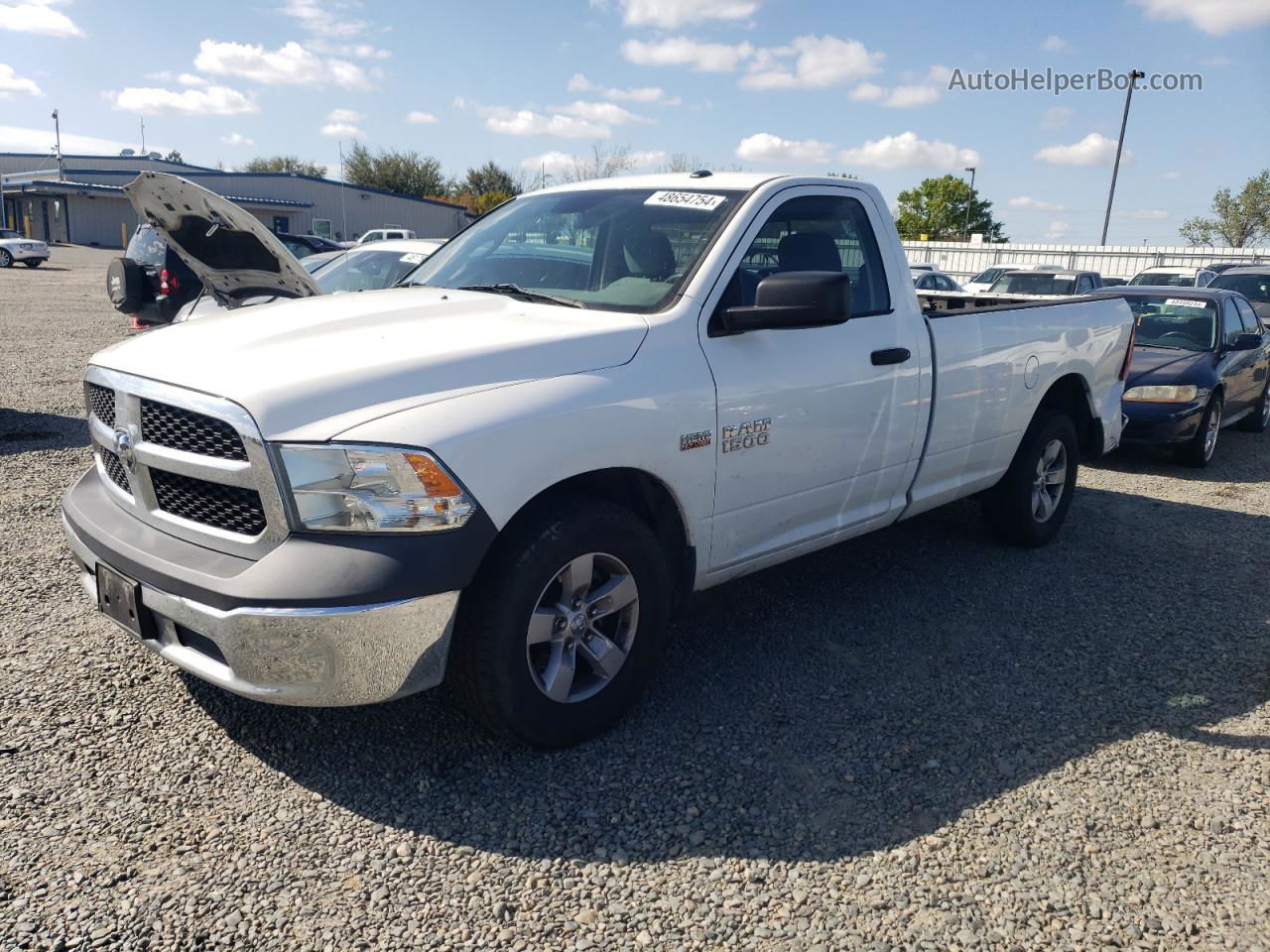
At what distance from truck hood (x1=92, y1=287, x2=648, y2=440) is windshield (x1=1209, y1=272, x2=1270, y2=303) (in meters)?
14.7

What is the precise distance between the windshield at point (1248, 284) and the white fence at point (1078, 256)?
62.9 ft

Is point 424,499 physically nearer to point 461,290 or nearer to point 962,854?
point 461,290

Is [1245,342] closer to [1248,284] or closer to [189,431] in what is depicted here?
[1248,284]

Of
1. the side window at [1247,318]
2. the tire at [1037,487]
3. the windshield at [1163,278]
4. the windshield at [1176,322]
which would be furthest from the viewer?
the windshield at [1163,278]

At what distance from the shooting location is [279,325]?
10.8 feet

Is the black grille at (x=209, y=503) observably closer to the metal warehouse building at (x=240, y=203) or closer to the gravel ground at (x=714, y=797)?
the gravel ground at (x=714, y=797)

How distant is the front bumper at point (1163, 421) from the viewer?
8.15 meters

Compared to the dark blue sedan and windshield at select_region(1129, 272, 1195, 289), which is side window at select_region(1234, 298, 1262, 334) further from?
windshield at select_region(1129, 272, 1195, 289)

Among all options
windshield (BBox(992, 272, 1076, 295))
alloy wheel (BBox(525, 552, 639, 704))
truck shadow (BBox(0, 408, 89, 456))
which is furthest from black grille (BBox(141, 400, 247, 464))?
windshield (BBox(992, 272, 1076, 295))

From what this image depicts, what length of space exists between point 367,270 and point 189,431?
20.2 ft

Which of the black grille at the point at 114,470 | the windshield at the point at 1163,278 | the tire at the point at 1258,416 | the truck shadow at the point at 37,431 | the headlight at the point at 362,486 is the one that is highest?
the windshield at the point at 1163,278

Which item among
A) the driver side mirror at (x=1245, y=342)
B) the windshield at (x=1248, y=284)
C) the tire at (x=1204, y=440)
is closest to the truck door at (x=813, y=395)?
the tire at (x=1204, y=440)

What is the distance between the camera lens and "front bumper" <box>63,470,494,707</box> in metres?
2.59

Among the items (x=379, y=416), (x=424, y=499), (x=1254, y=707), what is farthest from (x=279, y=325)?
(x=1254, y=707)
